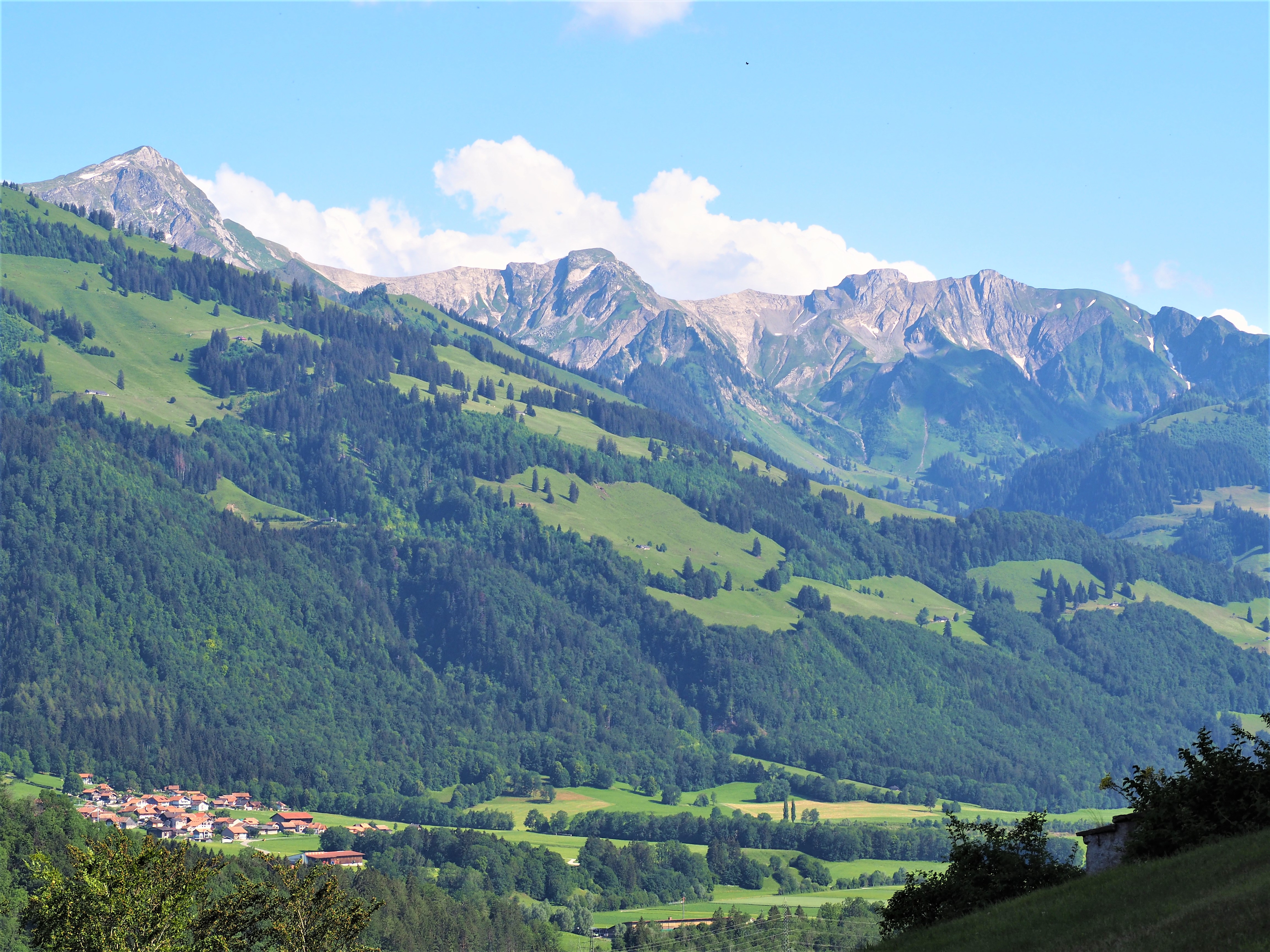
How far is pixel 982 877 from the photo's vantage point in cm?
7338

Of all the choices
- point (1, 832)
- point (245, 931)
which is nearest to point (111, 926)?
point (245, 931)

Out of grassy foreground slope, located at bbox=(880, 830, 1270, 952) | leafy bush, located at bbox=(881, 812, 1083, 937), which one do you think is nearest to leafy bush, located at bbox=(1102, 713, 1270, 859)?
grassy foreground slope, located at bbox=(880, 830, 1270, 952)

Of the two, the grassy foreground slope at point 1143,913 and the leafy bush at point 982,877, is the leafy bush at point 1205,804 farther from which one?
the leafy bush at point 982,877

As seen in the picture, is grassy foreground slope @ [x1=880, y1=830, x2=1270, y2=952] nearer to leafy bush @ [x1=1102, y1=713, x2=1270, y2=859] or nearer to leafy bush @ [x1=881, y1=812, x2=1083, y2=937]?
leafy bush @ [x1=1102, y1=713, x2=1270, y2=859]

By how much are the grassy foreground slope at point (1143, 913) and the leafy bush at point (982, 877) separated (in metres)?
6.53

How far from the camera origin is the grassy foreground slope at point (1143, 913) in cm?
4597

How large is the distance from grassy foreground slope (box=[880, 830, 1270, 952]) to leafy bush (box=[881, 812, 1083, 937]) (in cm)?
653

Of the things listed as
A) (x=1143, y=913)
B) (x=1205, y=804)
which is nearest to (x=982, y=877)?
(x=1205, y=804)

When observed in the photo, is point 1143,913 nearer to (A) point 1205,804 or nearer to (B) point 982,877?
(A) point 1205,804

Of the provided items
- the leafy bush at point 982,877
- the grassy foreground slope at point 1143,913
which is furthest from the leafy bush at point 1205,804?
the leafy bush at point 982,877

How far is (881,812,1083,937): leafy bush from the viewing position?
7206 centimetres

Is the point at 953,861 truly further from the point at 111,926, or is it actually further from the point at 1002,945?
the point at 111,926

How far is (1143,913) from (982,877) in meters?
22.1

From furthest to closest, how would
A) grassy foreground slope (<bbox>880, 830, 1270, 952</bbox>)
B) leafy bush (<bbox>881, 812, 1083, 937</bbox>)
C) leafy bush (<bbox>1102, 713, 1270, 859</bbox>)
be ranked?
leafy bush (<bbox>881, 812, 1083, 937</bbox>) → leafy bush (<bbox>1102, 713, 1270, 859</bbox>) → grassy foreground slope (<bbox>880, 830, 1270, 952</bbox>)
